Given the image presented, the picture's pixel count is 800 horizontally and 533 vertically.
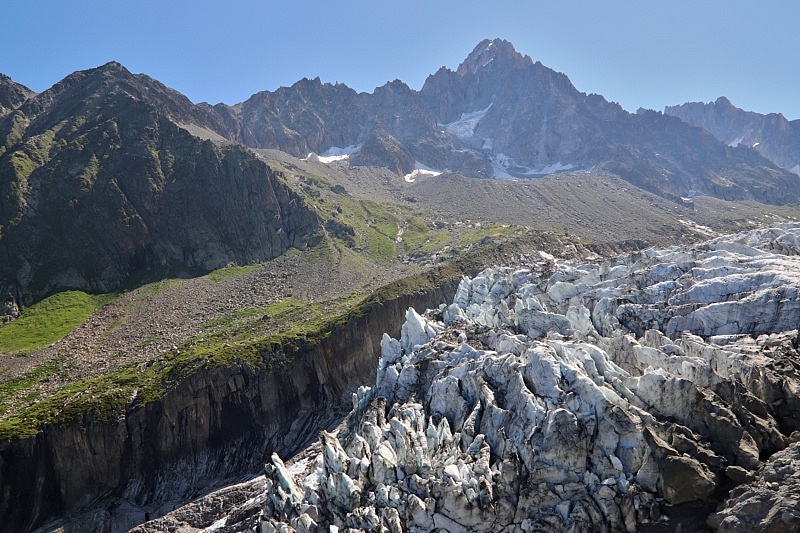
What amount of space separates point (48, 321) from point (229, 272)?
5449 cm

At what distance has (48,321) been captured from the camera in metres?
125

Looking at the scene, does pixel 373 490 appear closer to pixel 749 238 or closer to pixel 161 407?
pixel 161 407

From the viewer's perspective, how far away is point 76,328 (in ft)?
404

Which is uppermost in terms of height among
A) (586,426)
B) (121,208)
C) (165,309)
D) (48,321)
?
(121,208)

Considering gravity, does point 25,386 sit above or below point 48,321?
below

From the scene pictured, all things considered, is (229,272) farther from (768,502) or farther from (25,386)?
(768,502)

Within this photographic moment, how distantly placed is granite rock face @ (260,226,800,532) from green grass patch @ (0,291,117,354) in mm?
88492

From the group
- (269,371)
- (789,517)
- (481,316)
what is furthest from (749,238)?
(269,371)

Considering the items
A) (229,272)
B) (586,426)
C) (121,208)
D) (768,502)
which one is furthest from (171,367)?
(121,208)

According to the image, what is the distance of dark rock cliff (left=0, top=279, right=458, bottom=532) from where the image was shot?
7050 centimetres

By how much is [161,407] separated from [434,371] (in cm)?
5194

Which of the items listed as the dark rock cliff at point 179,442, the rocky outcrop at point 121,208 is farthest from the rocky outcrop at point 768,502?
the rocky outcrop at point 121,208

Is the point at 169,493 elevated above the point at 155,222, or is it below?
below

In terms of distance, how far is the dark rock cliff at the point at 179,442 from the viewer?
70500mm
